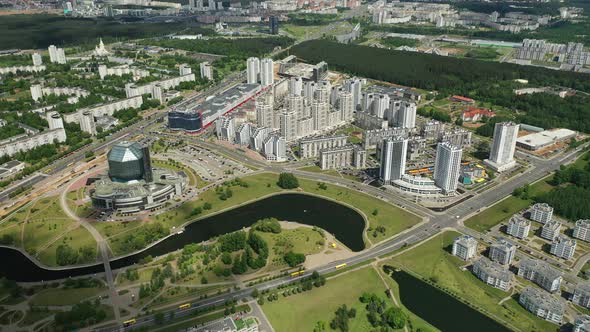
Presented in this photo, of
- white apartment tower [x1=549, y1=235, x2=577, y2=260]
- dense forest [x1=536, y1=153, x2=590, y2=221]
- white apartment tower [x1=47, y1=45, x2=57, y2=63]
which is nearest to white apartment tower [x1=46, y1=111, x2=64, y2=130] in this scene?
white apartment tower [x1=47, y1=45, x2=57, y2=63]

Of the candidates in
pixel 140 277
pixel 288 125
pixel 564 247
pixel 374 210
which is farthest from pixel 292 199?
pixel 564 247

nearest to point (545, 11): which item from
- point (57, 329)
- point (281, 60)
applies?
point (281, 60)

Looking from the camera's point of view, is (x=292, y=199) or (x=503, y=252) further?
(x=292, y=199)

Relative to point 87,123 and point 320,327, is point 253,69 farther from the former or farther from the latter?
point 320,327

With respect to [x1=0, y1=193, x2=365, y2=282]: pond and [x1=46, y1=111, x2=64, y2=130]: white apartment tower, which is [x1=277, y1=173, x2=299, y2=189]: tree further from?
[x1=46, y1=111, x2=64, y2=130]: white apartment tower

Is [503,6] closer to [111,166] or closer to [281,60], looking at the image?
[281,60]

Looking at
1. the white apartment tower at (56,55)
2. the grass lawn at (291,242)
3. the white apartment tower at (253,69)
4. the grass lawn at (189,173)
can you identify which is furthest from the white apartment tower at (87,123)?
the white apartment tower at (56,55)
